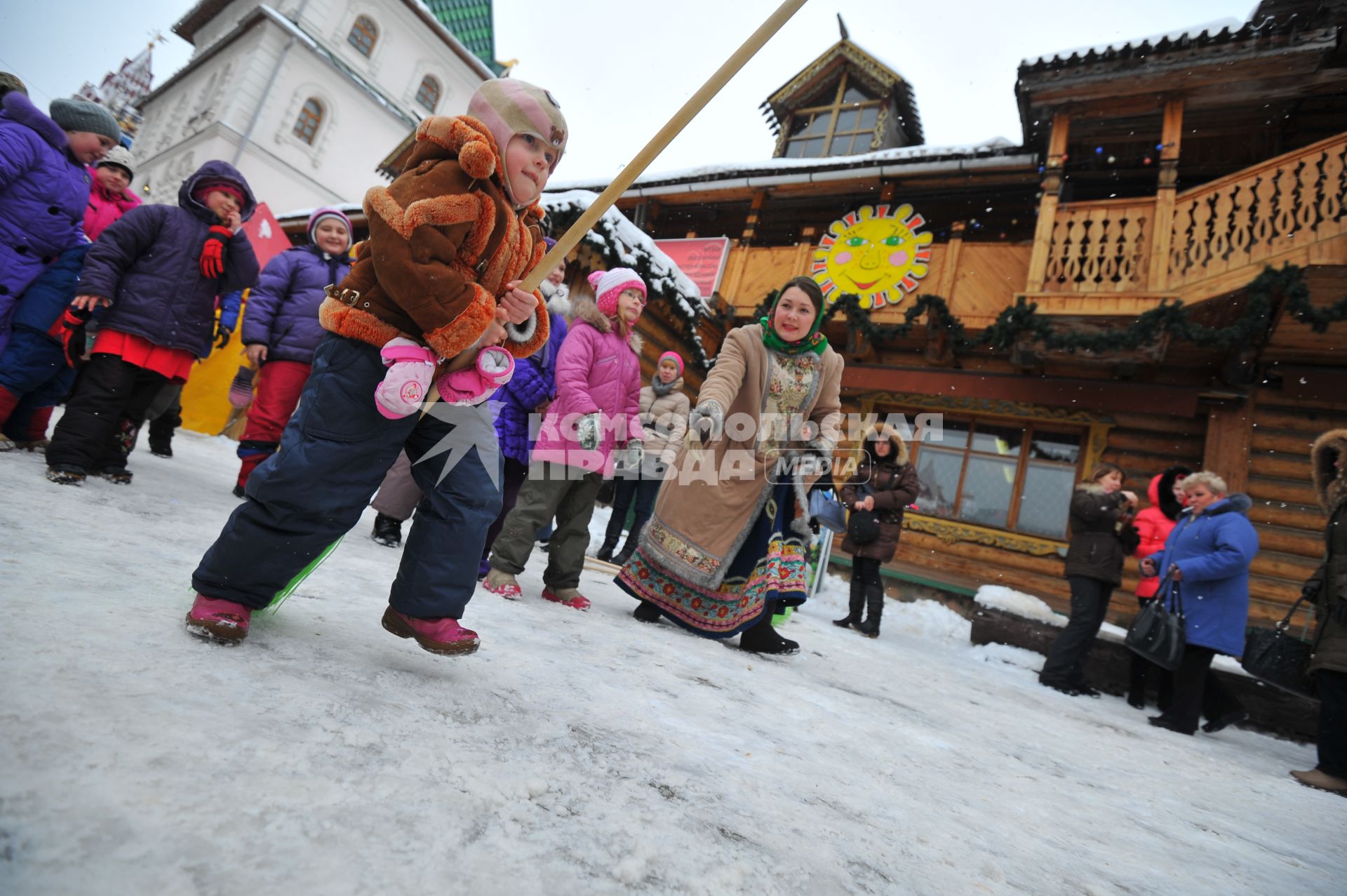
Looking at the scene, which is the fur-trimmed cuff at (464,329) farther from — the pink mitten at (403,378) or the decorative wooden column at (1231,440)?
the decorative wooden column at (1231,440)

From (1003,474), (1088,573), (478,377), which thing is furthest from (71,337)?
(1003,474)

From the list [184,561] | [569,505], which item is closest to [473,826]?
[184,561]

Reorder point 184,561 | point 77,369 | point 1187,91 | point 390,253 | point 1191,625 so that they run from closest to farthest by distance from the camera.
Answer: point 390,253 → point 184,561 → point 77,369 → point 1191,625 → point 1187,91

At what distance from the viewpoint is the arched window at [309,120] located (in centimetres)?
2375

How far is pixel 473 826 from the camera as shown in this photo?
0.97 meters

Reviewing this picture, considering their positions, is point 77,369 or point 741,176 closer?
point 77,369

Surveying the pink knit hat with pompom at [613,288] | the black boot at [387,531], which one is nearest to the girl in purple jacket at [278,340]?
the black boot at [387,531]

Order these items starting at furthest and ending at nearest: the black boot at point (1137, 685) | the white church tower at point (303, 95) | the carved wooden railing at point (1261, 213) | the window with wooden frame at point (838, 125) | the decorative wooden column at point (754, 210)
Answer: the white church tower at point (303, 95)
the window with wooden frame at point (838, 125)
the decorative wooden column at point (754, 210)
the carved wooden railing at point (1261, 213)
the black boot at point (1137, 685)

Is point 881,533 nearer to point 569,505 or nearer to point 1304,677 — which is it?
point 1304,677

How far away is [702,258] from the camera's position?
36.3 feet

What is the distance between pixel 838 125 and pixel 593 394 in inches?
469

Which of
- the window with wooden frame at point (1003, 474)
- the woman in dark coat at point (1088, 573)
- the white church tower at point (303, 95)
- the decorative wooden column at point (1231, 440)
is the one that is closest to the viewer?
the woman in dark coat at point (1088, 573)

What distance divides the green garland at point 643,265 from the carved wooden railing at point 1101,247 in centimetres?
440

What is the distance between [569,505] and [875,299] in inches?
290
